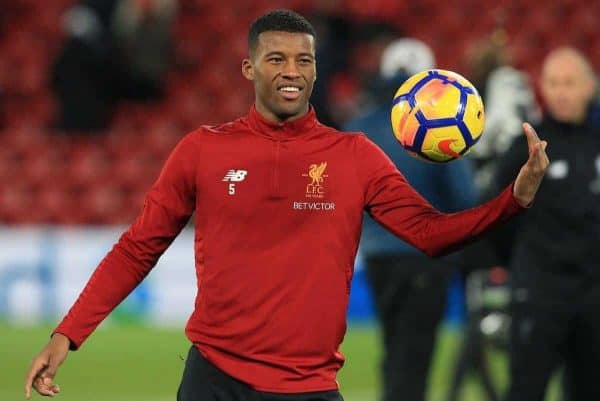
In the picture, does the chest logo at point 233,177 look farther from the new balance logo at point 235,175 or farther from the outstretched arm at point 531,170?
the outstretched arm at point 531,170

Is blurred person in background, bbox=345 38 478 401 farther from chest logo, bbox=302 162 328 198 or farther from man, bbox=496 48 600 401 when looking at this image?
chest logo, bbox=302 162 328 198

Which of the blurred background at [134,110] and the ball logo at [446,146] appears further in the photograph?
the blurred background at [134,110]

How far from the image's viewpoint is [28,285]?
13375 mm

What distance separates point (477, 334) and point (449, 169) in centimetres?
189

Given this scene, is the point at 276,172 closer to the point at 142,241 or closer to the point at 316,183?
the point at 316,183

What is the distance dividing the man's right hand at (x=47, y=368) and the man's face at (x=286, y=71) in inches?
37.6

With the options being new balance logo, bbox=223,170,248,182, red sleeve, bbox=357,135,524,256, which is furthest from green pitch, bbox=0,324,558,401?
new balance logo, bbox=223,170,248,182

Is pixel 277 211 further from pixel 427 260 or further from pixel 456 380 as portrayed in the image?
pixel 456 380

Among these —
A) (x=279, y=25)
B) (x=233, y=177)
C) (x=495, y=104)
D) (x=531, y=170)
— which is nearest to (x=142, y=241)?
(x=233, y=177)

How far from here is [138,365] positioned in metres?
10.8

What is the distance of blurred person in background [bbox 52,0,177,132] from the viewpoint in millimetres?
14578

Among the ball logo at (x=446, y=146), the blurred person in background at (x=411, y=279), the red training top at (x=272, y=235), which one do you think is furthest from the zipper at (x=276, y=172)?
the blurred person in background at (x=411, y=279)

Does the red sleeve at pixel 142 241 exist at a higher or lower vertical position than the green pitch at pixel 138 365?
higher

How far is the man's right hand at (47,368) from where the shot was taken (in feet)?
13.8
